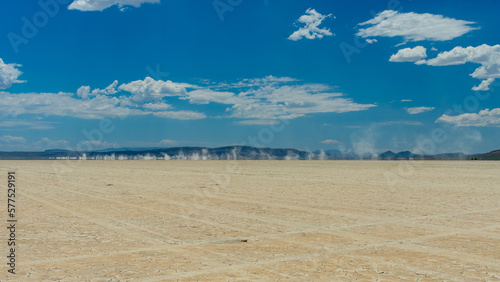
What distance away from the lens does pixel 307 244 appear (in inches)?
468

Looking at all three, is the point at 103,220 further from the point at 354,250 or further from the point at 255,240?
the point at 354,250

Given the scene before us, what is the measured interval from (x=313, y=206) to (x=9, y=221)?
12535mm

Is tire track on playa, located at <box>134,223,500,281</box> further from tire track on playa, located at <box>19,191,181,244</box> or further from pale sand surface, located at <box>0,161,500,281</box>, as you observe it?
tire track on playa, located at <box>19,191,181,244</box>

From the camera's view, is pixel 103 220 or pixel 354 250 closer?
pixel 354 250

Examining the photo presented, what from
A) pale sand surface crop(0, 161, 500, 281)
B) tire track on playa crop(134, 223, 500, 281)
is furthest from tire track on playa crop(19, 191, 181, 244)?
tire track on playa crop(134, 223, 500, 281)

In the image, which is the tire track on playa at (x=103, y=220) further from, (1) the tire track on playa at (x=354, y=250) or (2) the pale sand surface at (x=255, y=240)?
(1) the tire track on playa at (x=354, y=250)

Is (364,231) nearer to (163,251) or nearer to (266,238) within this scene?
(266,238)

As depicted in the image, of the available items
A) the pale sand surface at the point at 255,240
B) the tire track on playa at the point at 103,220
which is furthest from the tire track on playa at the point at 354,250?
the tire track on playa at the point at 103,220

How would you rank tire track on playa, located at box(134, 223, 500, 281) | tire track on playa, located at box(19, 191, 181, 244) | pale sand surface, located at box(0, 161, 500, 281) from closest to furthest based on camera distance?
tire track on playa, located at box(134, 223, 500, 281)
pale sand surface, located at box(0, 161, 500, 281)
tire track on playa, located at box(19, 191, 181, 244)

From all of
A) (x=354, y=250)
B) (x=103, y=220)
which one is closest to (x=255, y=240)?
(x=354, y=250)

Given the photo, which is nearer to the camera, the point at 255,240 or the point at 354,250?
the point at 354,250

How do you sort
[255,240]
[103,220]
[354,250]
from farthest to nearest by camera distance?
1. [103,220]
2. [255,240]
3. [354,250]

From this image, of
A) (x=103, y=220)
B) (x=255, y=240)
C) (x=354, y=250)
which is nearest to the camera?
(x=354, y=250)

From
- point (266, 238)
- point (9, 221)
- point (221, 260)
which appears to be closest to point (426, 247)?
point (266, 238)
